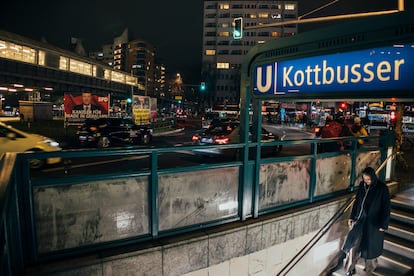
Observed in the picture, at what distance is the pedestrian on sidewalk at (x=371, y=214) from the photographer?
16.7 ft

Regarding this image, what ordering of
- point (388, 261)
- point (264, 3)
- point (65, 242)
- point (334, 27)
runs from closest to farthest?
point (65, 242), point (334, 27), point (388, 261), point (264, 3)

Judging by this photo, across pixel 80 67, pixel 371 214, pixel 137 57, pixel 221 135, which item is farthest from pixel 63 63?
pixel 137 57

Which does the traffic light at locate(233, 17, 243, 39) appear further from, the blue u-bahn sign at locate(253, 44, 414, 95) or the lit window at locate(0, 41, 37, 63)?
the lit window at locate(0, 41, 37, 63)

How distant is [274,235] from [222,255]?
115 cm

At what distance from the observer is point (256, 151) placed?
5289mm

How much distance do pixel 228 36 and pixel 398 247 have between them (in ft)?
381

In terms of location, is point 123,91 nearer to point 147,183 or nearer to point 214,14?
point 147,183

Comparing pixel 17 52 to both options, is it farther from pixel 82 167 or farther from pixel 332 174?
pixel 332 174

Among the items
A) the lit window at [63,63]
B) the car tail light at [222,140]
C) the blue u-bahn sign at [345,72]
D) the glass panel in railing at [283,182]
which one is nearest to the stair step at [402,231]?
the glass panel in railing at [283,182]

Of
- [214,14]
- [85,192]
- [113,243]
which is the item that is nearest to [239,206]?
[113,243]

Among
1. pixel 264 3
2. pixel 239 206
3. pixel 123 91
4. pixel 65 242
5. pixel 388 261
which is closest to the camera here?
pixel 65 242

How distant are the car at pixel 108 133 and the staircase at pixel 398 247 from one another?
45.7 ft

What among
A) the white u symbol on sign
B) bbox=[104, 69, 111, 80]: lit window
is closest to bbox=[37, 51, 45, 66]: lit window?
bbox=[104, 69, 111, 80]: lit window

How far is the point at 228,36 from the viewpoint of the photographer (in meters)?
115
